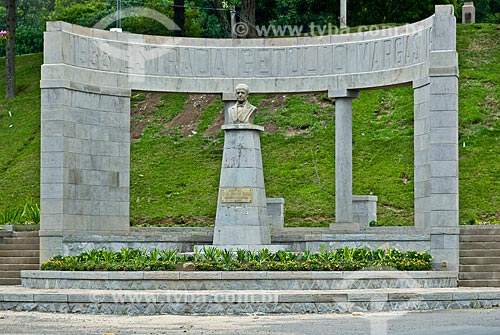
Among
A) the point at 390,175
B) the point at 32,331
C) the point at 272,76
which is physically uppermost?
the point at 272,76

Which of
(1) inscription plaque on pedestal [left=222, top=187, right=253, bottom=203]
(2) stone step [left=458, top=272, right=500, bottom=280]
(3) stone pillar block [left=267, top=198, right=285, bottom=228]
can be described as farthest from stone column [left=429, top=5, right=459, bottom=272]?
(3) stone pillar block [left=267, top=198, right=285, bottom=228]

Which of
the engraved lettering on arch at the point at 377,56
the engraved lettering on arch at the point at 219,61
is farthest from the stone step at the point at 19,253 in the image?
the engraved lettering on arch at the point at 377,56

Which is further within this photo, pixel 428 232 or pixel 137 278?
pixel 428 232

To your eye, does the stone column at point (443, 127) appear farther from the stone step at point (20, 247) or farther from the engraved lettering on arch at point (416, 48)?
the stone step at point (20, 247)

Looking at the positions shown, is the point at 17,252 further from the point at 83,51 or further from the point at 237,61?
the point at 237,61

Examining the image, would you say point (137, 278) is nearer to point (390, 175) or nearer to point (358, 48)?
point (358, 48)

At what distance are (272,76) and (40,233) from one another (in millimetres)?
9246

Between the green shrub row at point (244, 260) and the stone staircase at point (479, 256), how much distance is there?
3.92 ft

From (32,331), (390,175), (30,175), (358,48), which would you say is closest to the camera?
(32,331)

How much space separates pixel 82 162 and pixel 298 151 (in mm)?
16636

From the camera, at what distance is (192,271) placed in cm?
2628

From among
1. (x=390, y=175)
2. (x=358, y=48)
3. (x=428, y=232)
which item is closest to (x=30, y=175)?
(x=390, y=175)

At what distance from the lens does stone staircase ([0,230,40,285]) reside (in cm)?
3138

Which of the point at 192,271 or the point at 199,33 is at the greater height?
the point at 199,33
